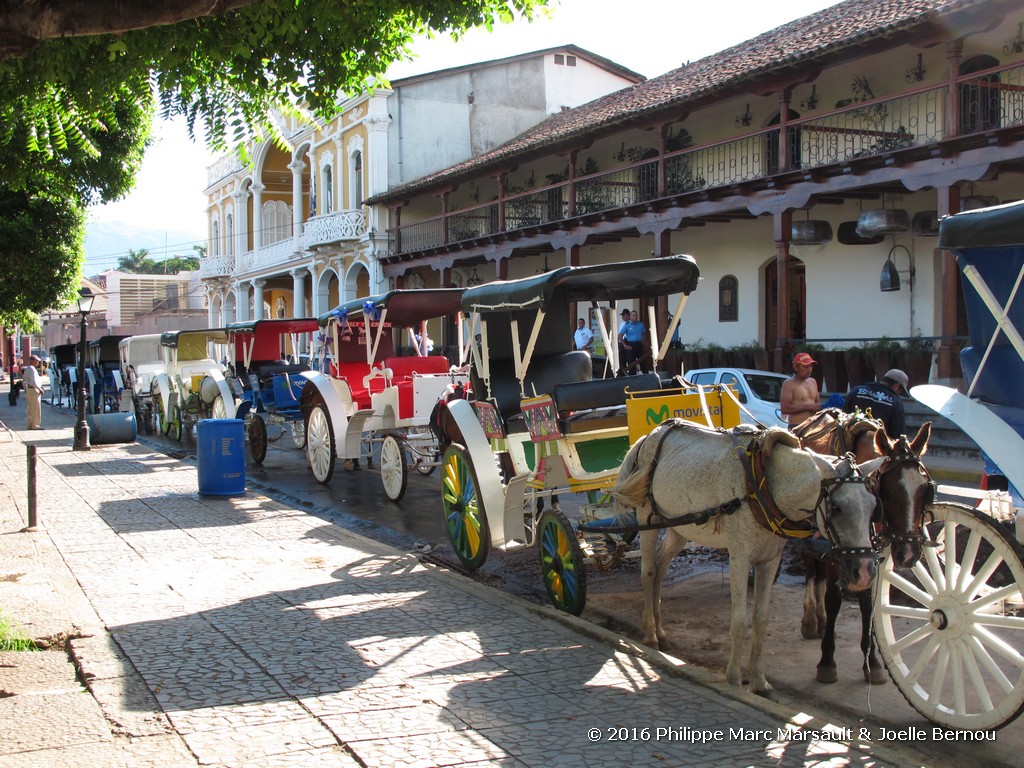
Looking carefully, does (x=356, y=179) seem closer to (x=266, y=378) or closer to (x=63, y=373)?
(x=63, y=373)

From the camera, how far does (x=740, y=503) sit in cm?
486

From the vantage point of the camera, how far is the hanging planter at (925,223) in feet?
54.4

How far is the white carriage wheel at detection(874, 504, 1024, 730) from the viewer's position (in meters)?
3.97

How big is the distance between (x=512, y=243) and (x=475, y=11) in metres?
18.1

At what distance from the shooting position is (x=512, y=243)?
25188mm

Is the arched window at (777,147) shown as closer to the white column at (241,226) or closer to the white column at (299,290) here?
the white column at (299,290)

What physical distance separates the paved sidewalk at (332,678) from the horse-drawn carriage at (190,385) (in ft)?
26.6

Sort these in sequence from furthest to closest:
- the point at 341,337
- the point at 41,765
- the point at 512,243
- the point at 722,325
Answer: the point at 512,243, the point at 722,325, the point at 341,337, the point at 41,765

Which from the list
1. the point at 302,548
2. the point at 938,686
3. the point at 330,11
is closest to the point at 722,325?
the point at 302,548

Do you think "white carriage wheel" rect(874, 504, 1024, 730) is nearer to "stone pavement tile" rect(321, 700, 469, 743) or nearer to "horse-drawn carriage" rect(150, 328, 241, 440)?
"stone pavement tile" rect(321, 700, 469, 743)

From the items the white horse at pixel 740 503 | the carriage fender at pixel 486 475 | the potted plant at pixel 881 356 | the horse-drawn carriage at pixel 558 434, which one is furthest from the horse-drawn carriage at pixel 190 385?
the white horse at pixel 740 503

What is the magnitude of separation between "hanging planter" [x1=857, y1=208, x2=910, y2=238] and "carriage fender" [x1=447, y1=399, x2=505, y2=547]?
1146 cm

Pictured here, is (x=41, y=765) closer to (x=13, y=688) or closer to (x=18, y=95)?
(x=13, y=688)

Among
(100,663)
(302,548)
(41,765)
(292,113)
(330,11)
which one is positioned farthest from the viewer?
(302,548)
